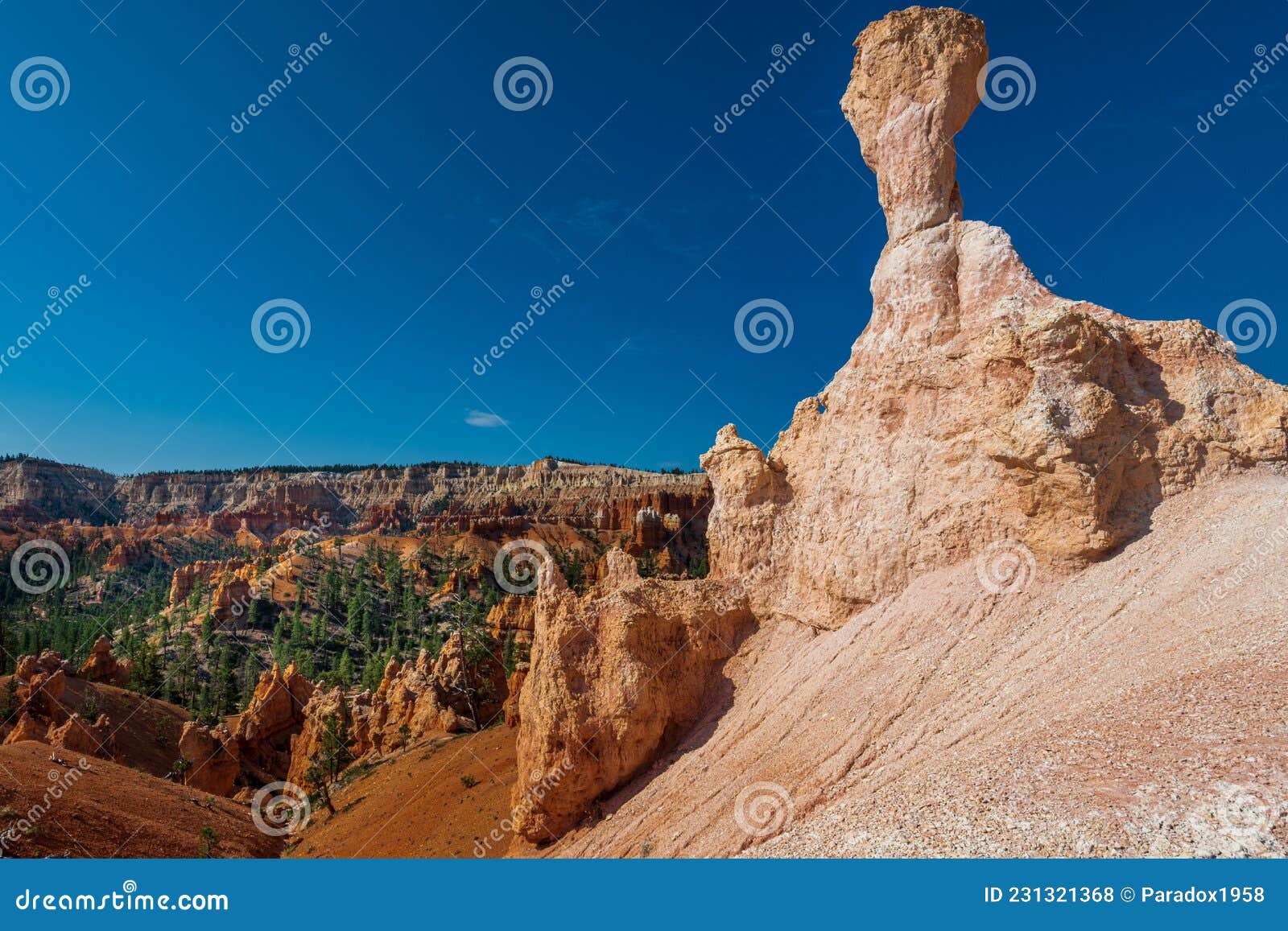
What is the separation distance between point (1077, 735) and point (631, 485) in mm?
138394

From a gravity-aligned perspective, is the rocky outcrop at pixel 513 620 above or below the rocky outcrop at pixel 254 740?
below

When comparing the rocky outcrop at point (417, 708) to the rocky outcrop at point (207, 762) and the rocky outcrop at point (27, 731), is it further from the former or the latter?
the rocky outcrop at point (27, 731)

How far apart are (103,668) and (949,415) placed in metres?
52.2

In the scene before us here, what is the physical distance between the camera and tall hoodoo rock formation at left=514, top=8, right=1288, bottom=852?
12.8 m

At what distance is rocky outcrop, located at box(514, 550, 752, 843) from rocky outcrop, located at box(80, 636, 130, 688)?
137ft

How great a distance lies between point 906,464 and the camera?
1477cm
